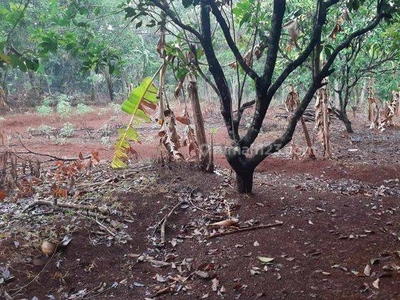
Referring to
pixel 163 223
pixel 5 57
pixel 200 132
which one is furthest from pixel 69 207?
pixel 200 132

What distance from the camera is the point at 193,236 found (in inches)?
164

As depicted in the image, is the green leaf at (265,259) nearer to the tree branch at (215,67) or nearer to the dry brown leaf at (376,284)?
the dry brown leaf at (376,284)

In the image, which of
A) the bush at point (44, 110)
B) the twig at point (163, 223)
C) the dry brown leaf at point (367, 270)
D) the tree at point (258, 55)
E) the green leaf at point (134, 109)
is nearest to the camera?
the dry brown leaf at point (367, 270)

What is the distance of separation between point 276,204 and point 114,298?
96.4 inches

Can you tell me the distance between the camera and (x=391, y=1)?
4363 mm

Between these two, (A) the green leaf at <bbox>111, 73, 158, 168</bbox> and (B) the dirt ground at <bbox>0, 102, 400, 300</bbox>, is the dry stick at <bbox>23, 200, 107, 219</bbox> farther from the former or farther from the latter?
(A) the green leaf at <bbox>111, 73, 158, 168</bbox>

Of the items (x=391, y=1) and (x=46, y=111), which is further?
(x=46, y=111)

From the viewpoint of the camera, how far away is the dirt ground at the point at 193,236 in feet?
10.5

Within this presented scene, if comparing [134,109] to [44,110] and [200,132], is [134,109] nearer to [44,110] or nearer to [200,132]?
[200,132]

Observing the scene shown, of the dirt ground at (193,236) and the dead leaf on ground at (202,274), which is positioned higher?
the dirt ground at (193,236)

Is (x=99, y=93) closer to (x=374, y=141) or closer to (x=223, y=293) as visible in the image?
(x=374, y=141)

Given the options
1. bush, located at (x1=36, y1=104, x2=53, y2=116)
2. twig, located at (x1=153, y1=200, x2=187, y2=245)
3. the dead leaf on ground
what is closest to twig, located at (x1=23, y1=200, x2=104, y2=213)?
twig, located at (x1=153, y1=200, x2=187, y2=245)

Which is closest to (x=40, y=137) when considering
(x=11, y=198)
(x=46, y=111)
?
(x=46, y=111)

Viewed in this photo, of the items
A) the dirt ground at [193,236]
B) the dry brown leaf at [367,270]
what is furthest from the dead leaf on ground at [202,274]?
the dry brown leaf at [367,270]
